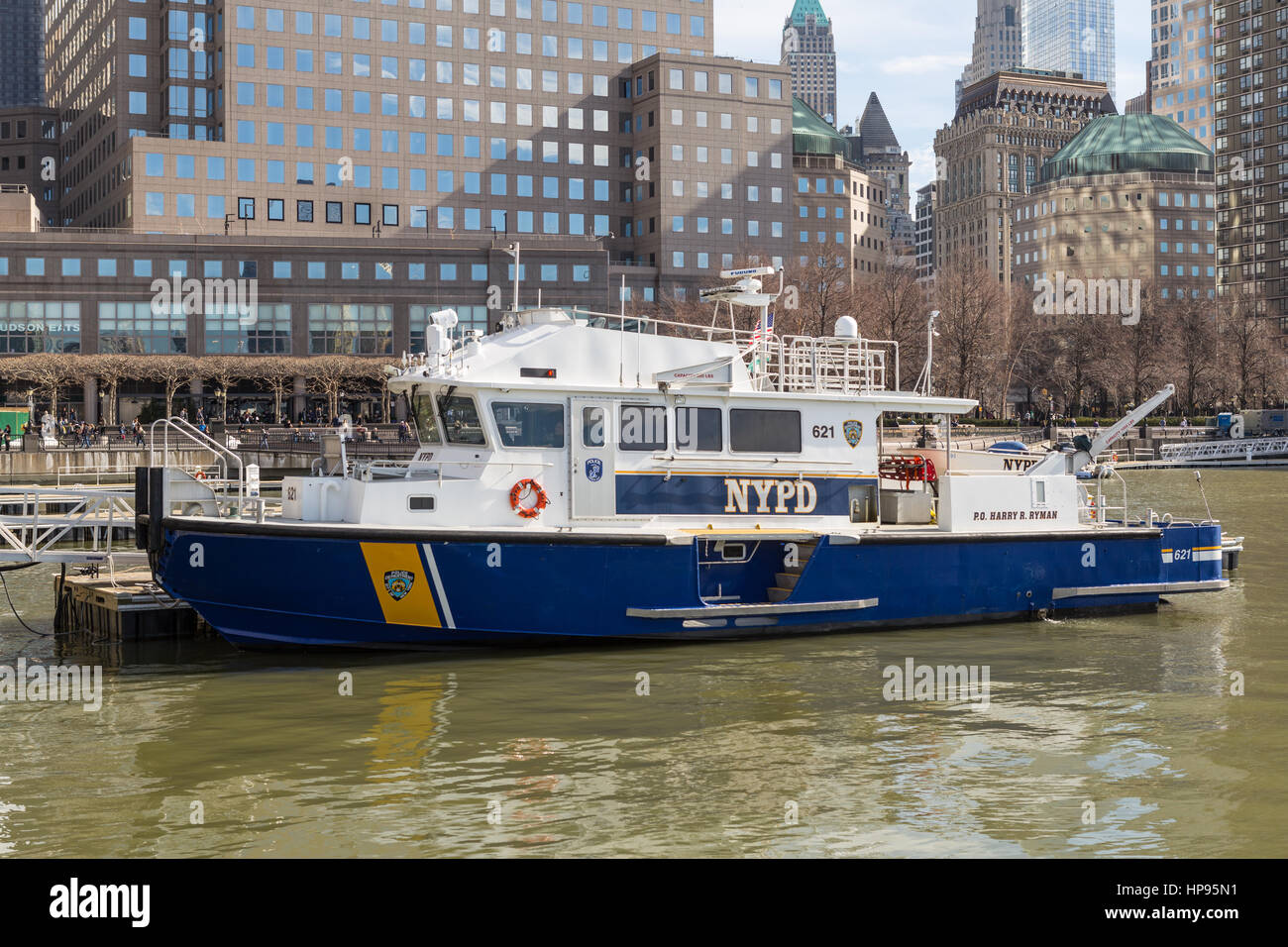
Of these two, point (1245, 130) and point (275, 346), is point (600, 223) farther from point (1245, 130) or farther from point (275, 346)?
point (1245, 130)

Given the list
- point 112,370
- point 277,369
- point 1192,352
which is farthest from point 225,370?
point 1192,352

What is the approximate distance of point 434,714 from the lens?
14.6m

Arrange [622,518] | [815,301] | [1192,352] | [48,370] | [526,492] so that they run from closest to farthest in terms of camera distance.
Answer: [526,492] < [622,518] < [815,301] < [48,370] < [1192,352]

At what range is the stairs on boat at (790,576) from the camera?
738 inches

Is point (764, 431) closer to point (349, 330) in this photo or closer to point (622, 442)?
point (622, 442)

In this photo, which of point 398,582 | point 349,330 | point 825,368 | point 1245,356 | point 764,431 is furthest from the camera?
point 1245,356

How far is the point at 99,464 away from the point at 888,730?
157 ft

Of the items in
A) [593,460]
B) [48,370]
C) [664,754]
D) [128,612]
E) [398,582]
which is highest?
[48,370]

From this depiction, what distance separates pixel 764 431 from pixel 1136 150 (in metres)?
169

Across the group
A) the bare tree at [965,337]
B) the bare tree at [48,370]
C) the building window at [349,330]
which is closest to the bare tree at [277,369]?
the building window at [349,330]

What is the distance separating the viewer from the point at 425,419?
1867 centimetres

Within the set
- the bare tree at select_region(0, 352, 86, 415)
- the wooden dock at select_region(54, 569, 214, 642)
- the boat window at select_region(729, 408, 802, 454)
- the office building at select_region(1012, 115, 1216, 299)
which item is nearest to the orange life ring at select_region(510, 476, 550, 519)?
the boat window at select_region(729, 408, 802, 454)

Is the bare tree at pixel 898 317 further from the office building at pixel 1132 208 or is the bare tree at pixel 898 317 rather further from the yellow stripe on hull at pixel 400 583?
the office building at pixel 1132 208
